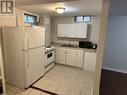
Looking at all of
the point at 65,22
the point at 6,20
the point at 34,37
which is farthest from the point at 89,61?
the point at 6,20

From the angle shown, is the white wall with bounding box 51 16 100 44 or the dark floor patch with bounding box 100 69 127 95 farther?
the white wall with bounding box 51 16 100 44

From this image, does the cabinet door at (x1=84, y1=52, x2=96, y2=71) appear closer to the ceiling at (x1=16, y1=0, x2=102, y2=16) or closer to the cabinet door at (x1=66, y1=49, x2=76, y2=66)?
the cabinet door at (x1=66, y1=49, x2=76, y2=66)

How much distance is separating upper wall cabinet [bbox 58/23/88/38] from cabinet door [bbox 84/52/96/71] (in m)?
0.80

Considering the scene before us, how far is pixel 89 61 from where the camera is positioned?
4.00m

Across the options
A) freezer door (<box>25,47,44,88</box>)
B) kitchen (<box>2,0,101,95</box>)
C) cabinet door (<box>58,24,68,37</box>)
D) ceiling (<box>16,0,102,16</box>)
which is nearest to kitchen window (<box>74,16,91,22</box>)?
kitchen (<box>2,0,101,95</box>)

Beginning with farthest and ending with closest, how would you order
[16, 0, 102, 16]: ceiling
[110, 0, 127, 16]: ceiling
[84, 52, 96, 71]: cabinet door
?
[84, 52, 96, 71]: cabinet door → [110, 0, 127, 16]: ceiling → [16, 0, 102, 16]: ceiling

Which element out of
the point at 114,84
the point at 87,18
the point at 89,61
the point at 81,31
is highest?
the point at 87,18

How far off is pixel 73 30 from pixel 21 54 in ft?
8.08

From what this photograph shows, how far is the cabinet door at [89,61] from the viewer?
12.8 feet

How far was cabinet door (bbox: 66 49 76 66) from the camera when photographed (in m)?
4.26

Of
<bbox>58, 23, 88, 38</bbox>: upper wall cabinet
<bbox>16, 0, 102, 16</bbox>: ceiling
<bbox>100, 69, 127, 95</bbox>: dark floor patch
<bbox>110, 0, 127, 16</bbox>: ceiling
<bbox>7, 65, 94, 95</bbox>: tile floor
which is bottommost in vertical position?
<bbox>100, 69, 127, 95</bbox>: dark floor patch

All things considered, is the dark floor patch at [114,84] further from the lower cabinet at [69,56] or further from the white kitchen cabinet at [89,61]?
the lower cabinet at [69,56]

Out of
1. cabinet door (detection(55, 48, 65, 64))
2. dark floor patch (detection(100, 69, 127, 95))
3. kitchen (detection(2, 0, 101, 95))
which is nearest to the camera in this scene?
kitchen (detection(2, 0, 101, 95))

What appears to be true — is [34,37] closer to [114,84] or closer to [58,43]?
[58,43]
